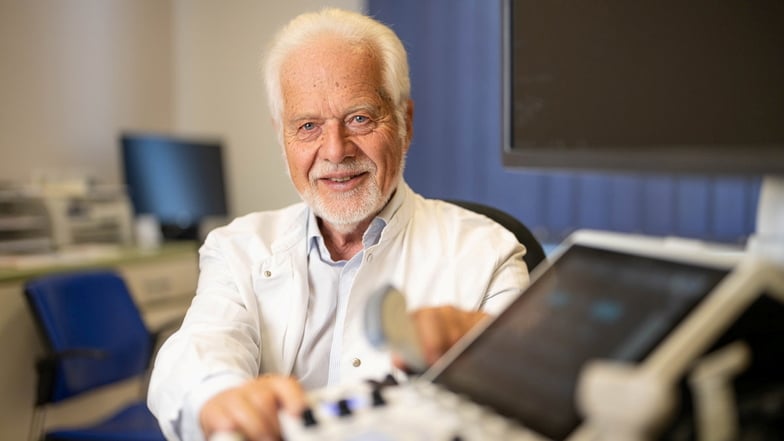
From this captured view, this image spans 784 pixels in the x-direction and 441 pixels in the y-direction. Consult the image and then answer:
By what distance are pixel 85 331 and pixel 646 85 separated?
89.7 inches

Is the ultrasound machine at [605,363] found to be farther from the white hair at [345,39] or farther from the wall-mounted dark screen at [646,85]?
the white hair at [345,39]

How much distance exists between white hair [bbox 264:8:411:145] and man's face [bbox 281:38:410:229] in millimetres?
17

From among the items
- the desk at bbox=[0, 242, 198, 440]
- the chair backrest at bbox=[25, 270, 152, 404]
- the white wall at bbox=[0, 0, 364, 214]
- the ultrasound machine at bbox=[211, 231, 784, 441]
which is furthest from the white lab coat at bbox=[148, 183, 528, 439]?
the white wall at bbox=[0, 0, 364, 214]

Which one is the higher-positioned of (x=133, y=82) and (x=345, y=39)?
(x=345, y=39)

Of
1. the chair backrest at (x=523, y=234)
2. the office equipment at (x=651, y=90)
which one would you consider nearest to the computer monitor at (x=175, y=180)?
the chair backrest at (x=523, y=234)

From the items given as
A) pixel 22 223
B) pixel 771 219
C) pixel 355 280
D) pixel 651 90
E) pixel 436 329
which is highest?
pixel 651 90

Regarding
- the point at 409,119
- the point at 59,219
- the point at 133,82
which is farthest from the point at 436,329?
the point at 133,82

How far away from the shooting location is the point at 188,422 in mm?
804

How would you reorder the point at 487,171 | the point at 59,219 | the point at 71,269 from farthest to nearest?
the point at 487,171 → the point at 59,219 → the point at 71,269

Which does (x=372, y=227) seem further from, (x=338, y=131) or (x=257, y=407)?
(x=257, y=407)

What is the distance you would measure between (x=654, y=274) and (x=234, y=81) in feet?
12.5

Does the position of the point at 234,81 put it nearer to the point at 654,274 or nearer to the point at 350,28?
the point at 350,28

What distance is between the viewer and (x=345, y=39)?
1.31 meters

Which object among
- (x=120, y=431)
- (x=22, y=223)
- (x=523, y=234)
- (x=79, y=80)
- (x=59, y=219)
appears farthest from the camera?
(x=79, y=80)
